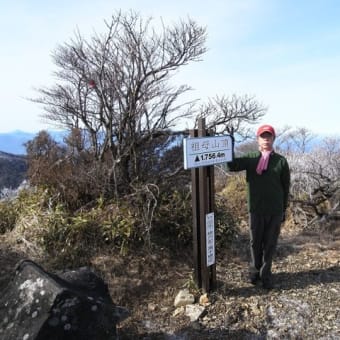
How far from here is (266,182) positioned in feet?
15.9

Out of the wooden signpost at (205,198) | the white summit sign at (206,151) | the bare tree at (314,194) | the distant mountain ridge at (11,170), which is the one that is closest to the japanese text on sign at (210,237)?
the wooden signpost at (205,198)

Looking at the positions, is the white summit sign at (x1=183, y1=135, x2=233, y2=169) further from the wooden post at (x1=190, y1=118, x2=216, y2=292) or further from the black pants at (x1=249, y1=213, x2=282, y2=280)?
Result: the black pants at (x1=249, y1=213, x2=282, y2=280)

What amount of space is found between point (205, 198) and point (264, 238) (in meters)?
0.87

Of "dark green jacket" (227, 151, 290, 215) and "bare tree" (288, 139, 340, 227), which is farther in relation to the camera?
"bare tree" (288, 139, 340, 227)

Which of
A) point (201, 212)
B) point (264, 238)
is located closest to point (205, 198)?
point (201, 212)

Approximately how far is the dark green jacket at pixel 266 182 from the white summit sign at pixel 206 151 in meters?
0.16

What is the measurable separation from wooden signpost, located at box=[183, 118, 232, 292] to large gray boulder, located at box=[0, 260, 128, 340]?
4.48 ft

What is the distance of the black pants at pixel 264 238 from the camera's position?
16.2 ft

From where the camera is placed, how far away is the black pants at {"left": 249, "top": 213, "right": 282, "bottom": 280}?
495 centimetres

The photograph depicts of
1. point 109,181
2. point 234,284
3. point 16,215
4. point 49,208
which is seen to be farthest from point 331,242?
point 16,215

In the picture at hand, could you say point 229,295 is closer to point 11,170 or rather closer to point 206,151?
point 206,151

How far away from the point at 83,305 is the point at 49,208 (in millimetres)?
2564

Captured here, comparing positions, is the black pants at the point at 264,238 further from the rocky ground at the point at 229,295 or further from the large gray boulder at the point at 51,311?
the large gray boulder at the point at 51,311

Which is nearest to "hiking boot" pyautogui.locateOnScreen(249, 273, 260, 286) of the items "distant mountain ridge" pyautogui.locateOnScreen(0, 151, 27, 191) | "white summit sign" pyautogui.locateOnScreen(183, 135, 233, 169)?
"white summit sign" pyautogui.locateOnScreen(183, 135, 233, 169)
